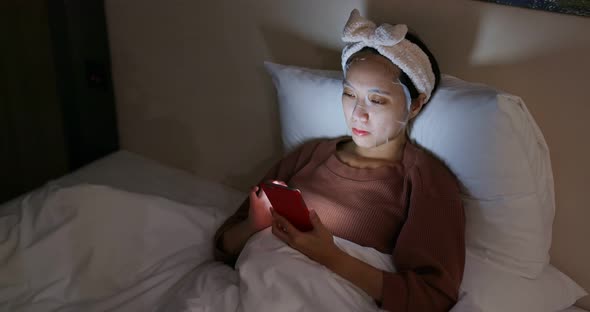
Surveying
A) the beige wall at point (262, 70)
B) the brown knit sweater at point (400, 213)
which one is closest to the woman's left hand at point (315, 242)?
the brown knit sweater at point (400, 213)

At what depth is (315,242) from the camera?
1.07 metres

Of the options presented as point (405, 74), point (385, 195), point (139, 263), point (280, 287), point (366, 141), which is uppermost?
point (405, 74)

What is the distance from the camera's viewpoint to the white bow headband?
1100 millimetres

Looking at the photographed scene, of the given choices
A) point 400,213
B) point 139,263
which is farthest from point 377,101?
point 139,263

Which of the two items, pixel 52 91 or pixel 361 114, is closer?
pixel 361 114

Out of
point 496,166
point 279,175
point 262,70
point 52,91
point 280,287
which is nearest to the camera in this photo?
point 280,287

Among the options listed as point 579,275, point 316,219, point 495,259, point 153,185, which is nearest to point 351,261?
point 316,219

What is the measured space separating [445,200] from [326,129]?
1.27 ft

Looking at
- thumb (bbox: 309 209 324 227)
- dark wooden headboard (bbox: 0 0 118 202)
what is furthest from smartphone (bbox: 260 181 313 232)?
dark wooden headboard (bbox: 0 0 118 202)

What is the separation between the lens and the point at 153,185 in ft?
5.51

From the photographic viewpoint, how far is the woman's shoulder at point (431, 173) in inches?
44.4

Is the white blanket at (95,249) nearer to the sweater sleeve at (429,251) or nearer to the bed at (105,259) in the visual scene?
the bed at (105,259)

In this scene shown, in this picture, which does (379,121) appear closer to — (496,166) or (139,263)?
(496,166)

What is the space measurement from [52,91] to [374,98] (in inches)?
55.0
